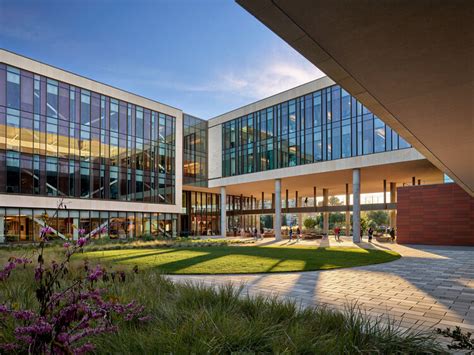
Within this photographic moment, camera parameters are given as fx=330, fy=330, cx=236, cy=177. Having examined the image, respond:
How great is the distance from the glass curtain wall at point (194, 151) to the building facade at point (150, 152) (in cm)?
16

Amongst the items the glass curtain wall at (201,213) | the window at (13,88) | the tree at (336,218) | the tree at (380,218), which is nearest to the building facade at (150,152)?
the window at (13,88)

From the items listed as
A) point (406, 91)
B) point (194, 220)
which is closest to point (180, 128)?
point (194, 220)

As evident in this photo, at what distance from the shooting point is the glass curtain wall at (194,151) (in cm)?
5031

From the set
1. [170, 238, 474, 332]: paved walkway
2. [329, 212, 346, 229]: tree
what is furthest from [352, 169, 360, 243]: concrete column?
[329, 212, 346, 229]: tree

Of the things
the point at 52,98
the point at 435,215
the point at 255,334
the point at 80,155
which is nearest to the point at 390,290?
the point at 255,334

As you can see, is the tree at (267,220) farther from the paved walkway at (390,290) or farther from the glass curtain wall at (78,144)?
the paved walkway at (390,290)

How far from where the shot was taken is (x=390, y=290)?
375 inches

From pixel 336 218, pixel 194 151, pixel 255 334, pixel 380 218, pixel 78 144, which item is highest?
pixel 194 151

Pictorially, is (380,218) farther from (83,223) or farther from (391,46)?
(391,46)

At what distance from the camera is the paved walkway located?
700 cm

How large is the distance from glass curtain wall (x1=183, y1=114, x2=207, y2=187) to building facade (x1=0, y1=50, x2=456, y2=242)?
0.53 ft

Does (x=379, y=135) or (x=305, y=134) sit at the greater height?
(x=305, y=134)

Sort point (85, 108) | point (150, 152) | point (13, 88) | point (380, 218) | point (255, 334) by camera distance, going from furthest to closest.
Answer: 1. point (380, 218)
2. point (150, 152)
3. point (85, 108)
4. point (13, 88)
5. point (255, 334)

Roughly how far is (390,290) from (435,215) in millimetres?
24033
